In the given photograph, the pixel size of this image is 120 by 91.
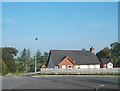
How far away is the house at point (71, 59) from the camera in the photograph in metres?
77.7

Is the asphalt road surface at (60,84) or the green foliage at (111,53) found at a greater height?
the green foliage at (111,53)

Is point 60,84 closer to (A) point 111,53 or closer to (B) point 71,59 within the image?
(B) point 71,59

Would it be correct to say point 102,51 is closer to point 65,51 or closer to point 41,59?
point 41,59

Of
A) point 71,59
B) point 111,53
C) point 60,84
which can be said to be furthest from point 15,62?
point 111,53

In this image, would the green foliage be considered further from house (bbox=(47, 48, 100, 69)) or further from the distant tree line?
house (bbox=(47, 48, 100, 69))

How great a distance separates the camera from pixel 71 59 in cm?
8050

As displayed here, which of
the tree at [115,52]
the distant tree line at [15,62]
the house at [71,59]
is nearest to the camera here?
the distant tree line at [15,62]

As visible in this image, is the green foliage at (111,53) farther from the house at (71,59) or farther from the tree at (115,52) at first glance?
the house at (71,59)

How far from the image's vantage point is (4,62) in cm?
6750

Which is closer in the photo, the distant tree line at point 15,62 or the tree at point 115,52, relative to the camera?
the distant tree line at point 15,62

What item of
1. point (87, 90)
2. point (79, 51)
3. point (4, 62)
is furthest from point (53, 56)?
point (87, 90)

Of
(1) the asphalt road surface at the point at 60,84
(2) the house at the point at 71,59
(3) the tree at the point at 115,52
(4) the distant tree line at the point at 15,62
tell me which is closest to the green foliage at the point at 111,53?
(3) the tree at the point at 115,52

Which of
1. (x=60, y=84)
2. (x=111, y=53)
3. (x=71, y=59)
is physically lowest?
(x=60, y=84)

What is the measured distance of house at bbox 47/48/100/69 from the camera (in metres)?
77.7
